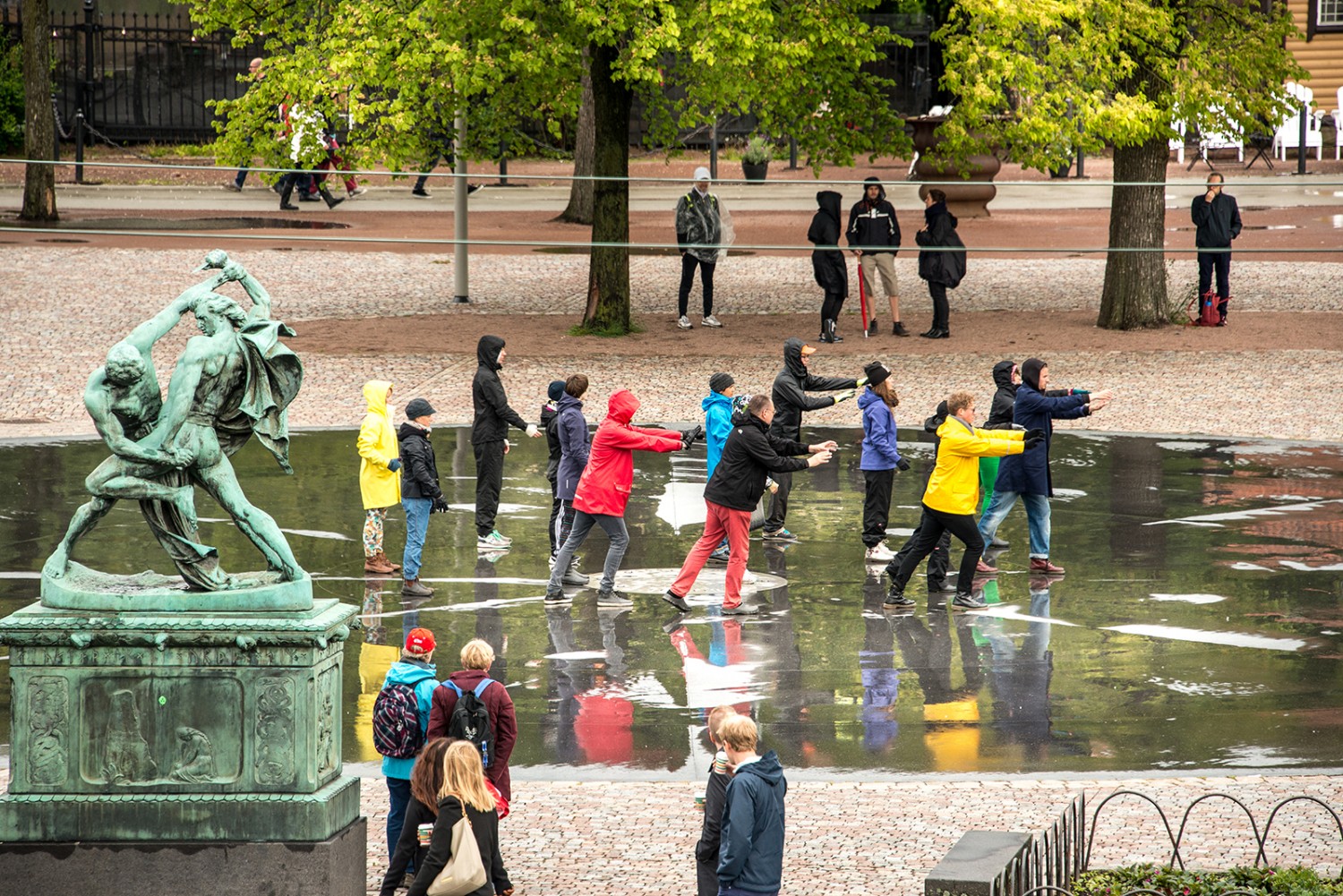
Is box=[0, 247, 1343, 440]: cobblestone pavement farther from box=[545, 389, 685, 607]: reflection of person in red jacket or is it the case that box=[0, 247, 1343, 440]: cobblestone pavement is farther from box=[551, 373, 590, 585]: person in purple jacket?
box=[545, 389, 685, 607]: reflection of person in red jacket

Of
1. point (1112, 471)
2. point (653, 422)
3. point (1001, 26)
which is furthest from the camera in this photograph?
point (1001, 26)

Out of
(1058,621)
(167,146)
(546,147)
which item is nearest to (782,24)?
(546,147)

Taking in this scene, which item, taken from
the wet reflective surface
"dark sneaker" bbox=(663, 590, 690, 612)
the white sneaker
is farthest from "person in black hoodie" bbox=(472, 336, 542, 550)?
the white sneaker

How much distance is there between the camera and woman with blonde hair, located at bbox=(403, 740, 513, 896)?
21.5 ft

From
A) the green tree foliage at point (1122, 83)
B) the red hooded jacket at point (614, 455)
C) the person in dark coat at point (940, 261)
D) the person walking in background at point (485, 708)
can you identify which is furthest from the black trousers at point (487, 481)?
the person in dark coat at point (940, 261)

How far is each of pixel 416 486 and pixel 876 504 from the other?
3457 mm

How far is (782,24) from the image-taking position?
70.3ft

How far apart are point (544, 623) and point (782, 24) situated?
1210 cm

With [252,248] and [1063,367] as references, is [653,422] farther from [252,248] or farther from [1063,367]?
[252,248]

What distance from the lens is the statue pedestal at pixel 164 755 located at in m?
6.63

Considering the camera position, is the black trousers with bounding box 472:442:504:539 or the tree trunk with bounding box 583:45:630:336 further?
the tree trunk with bounding box 583:45:630:336

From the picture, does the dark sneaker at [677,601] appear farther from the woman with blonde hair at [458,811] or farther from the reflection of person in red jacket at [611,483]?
the woman with blonde hair at [458,811]

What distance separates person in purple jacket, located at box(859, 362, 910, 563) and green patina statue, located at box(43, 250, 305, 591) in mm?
6475

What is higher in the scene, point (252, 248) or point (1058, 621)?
point (252, 248)
